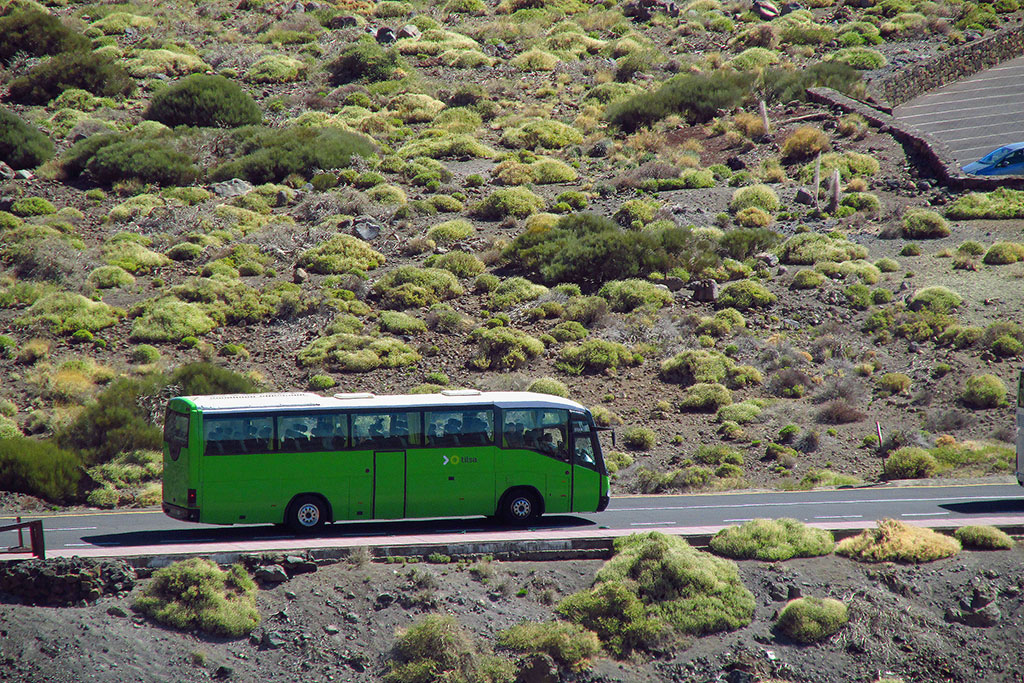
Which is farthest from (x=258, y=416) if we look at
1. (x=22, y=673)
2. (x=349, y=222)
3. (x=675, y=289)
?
(x=349, y=222)

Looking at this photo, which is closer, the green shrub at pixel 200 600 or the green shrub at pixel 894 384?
the green shrub at pixel 200 600

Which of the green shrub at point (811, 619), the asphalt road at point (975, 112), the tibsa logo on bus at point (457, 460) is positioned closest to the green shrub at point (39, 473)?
the tibsa logo on bus at point (457, 460)

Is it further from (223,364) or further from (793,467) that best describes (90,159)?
(793,467)

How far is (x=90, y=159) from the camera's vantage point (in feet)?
163

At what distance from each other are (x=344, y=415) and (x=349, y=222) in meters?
27.3

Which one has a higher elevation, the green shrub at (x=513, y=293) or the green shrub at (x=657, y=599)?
the green shrub at (x=513, y=293)

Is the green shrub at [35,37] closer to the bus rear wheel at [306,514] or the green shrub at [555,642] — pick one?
the bus rear wheel at [306,514]

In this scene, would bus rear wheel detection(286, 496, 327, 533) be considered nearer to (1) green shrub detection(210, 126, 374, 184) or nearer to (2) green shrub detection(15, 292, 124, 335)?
(2) green shrub detection(15, 292, 124, 335)

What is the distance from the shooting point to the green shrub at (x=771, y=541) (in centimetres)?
1767

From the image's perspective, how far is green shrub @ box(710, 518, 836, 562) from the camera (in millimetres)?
17672

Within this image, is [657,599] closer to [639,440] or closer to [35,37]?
[639,440]

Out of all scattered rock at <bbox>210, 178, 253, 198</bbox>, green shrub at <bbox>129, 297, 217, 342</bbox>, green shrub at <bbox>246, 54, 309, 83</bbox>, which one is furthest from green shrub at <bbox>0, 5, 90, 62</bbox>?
green shrub at <bbox>129, 297, 217, 342</bbox>

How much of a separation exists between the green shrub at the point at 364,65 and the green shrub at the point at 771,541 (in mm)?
51985

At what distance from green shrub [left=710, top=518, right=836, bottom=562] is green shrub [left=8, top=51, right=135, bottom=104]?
53700 millimetres
